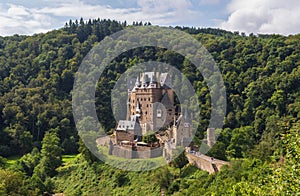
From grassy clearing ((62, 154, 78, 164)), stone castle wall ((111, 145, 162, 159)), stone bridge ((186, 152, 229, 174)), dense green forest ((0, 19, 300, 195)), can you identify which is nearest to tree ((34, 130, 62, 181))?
dense green forest ((0, 19, 300, 195))

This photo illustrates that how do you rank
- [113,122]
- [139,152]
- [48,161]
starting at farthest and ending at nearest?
[113,122] < [48,161] < [139,152]

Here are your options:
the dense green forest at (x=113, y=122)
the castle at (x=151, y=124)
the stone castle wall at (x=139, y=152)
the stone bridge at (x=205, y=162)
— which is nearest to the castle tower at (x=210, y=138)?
the dense green forest at (x=113, y=122)

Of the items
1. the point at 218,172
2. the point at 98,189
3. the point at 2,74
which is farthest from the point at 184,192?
the point at 2,74

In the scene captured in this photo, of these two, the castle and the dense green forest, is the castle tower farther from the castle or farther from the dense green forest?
the castle

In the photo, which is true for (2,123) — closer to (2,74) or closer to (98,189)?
(2,74)

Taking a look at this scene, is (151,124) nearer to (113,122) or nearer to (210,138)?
(210,138)

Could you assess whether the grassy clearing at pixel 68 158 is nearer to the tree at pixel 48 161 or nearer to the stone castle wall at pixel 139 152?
the tree at pixel 48 161

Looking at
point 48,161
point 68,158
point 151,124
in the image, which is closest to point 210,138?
point 151,124
